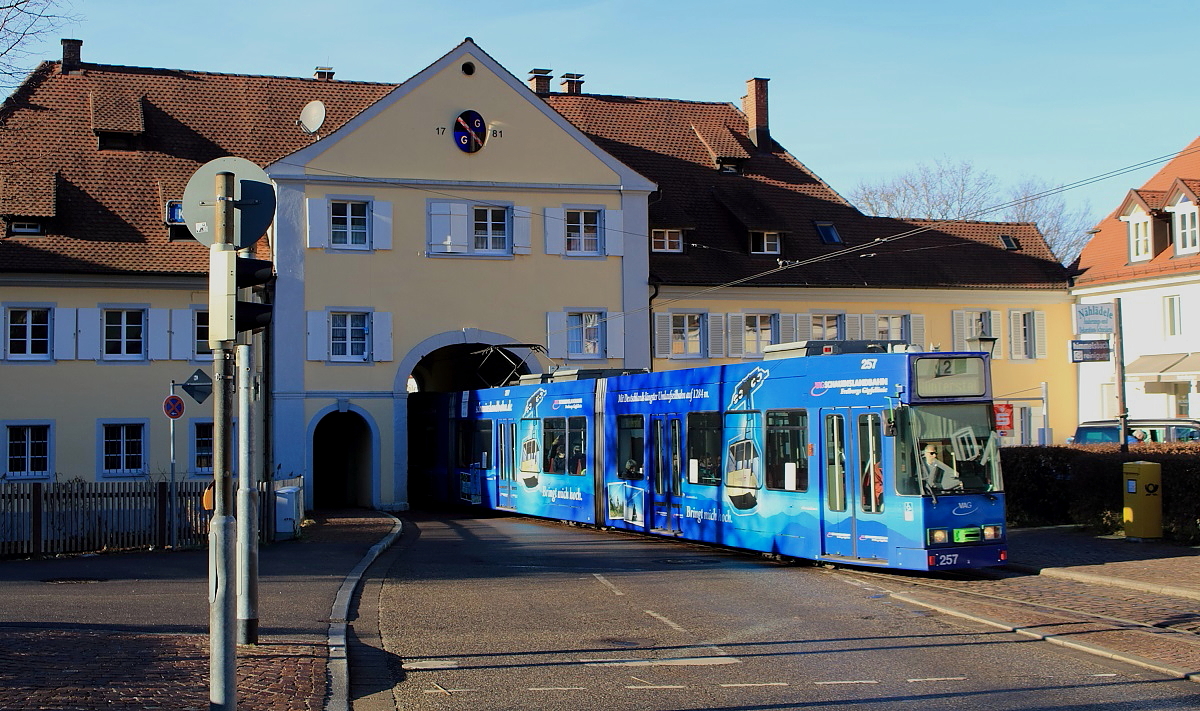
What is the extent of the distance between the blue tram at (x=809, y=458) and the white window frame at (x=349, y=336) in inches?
470

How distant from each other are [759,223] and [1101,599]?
28143 mm

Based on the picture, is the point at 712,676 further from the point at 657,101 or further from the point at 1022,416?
the point at 657,101

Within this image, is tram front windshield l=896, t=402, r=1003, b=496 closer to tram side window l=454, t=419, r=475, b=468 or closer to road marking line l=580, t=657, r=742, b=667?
road marking line l=580, t=657, r=742, b=667

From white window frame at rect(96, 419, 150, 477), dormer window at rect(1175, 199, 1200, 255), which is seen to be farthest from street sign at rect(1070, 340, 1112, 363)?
white window frame at rect(96, 419, 150, 477)

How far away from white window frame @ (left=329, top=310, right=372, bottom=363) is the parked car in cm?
1840

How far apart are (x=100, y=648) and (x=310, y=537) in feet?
41.6

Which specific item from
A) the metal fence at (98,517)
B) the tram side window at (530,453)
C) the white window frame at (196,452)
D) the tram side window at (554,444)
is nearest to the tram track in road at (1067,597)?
the tram side window at (554,444)

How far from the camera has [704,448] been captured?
21.0 meters

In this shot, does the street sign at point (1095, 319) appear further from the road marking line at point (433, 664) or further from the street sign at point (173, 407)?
the street sign at point (173, 407)

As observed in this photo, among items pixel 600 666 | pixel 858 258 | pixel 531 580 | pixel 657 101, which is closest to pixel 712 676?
pixel 600 666

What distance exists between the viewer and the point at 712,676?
10.2 metres

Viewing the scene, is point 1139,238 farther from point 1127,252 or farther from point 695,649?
point 695,649

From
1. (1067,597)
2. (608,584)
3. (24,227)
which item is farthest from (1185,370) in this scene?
(24,227)

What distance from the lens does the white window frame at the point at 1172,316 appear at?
4188 centimetres
